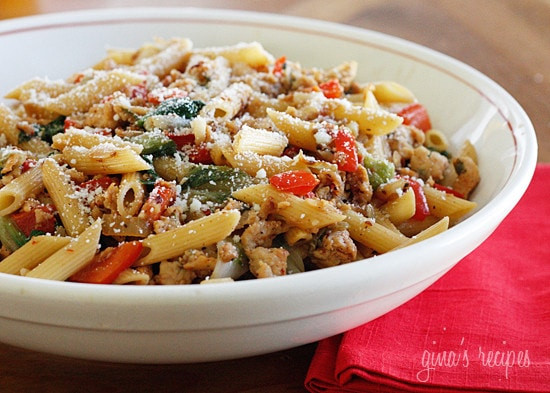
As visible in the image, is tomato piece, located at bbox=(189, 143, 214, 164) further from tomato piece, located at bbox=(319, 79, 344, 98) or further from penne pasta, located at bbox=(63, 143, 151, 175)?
tomato piece, located at bbox=(319, 79, 344, 98)

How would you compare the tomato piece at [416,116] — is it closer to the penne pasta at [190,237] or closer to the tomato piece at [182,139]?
the tomato piece at [182,139]

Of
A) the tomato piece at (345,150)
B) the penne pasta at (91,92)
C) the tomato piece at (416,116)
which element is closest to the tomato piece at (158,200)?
the tomato piece at (345,150)

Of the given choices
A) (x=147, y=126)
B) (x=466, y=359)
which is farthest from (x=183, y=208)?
(x=466, y=359)

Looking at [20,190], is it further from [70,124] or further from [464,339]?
[464,339]

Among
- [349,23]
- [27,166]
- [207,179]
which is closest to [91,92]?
[27,166]

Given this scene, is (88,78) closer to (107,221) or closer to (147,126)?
(147,126)
